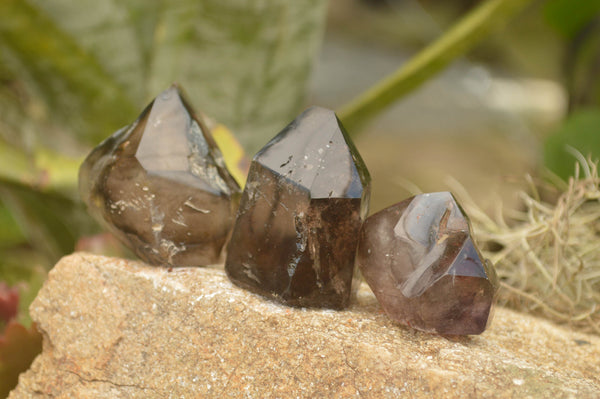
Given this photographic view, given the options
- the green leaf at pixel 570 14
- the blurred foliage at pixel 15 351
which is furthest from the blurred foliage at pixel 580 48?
the blurred foliage at pixel 15 351

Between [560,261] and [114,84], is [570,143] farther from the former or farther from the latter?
[114,84]

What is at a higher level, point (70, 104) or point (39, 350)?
point (70, 104)

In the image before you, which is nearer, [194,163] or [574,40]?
[194,163]

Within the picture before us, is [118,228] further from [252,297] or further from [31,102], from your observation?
[31,102]

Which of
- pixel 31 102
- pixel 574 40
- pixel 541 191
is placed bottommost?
pixel 541 191

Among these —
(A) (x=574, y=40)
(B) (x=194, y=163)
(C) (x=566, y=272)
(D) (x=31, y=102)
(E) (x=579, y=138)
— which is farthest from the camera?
(A) (x=574, y=40)

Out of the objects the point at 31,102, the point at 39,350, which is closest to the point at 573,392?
the point at 39,350

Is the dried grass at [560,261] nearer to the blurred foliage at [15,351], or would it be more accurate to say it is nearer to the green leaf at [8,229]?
the blurred foliage at [15,351]

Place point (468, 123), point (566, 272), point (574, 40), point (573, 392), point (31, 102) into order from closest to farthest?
point (573, 392), point (566, 272), point (31, 102), point (574, 40), point (468, 123)
